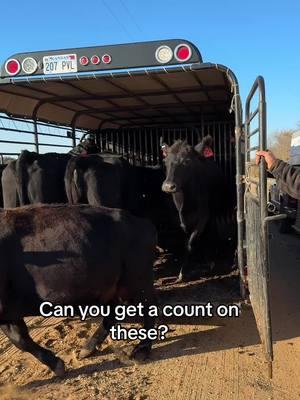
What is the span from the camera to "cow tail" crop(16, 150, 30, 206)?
5992 millimetres

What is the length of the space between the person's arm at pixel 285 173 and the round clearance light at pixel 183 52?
1.74 m

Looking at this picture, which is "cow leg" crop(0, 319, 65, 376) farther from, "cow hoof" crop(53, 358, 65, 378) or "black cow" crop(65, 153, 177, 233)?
"black cow" crop(65, 153, 177, 233)

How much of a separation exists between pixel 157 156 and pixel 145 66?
4.32 meters

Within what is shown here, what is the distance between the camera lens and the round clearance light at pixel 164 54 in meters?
4.71

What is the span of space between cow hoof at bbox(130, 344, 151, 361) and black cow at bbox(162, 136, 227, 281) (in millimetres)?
2227

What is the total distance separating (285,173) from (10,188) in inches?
164

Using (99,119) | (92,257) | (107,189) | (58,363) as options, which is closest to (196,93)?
(107,189)

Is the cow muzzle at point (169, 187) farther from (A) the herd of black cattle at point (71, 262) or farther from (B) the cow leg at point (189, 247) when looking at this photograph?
(A) the herd of black cattle at point (71, 262)

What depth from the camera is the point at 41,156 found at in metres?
6.26

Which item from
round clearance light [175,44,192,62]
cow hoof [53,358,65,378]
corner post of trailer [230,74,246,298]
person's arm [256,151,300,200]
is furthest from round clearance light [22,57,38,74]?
cow hoof [53,358,65,378]

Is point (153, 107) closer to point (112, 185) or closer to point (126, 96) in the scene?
point (126, 96)

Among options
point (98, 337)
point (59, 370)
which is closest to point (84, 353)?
point (98, 337)

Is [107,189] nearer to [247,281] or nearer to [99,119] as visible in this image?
[247,281]

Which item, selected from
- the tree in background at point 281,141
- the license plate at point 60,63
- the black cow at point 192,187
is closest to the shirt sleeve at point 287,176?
the license plate at point 60,63
